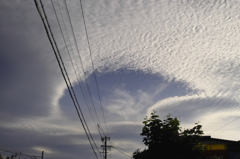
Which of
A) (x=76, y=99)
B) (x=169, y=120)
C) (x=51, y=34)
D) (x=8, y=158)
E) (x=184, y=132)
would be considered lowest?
(x=8, y=158)

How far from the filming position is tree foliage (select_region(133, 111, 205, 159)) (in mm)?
9141

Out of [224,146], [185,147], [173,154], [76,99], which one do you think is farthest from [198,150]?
[224,146]

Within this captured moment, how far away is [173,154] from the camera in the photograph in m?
9.06

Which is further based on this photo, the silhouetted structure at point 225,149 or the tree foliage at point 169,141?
the silhouetted structure at point 225,149

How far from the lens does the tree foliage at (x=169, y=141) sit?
9.14m

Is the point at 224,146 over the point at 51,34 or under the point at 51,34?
under

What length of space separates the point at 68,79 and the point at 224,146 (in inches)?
936

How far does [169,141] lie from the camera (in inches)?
371

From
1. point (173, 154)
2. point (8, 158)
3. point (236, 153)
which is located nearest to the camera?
point (173, 154)

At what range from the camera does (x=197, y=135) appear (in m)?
9.59

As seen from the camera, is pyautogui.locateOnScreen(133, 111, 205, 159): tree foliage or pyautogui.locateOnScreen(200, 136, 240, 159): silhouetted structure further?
pyautogui.locateOnScreen(200, 136, 240, 159): silhouetted structure

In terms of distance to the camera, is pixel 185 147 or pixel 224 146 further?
pixel 224 146

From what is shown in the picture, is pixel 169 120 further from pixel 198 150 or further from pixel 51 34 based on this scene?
pixel 51 34

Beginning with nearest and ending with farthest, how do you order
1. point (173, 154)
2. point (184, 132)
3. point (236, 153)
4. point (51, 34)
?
point (51, 34) < point (173, 154) < point (184, 132) < point (236, 153)
